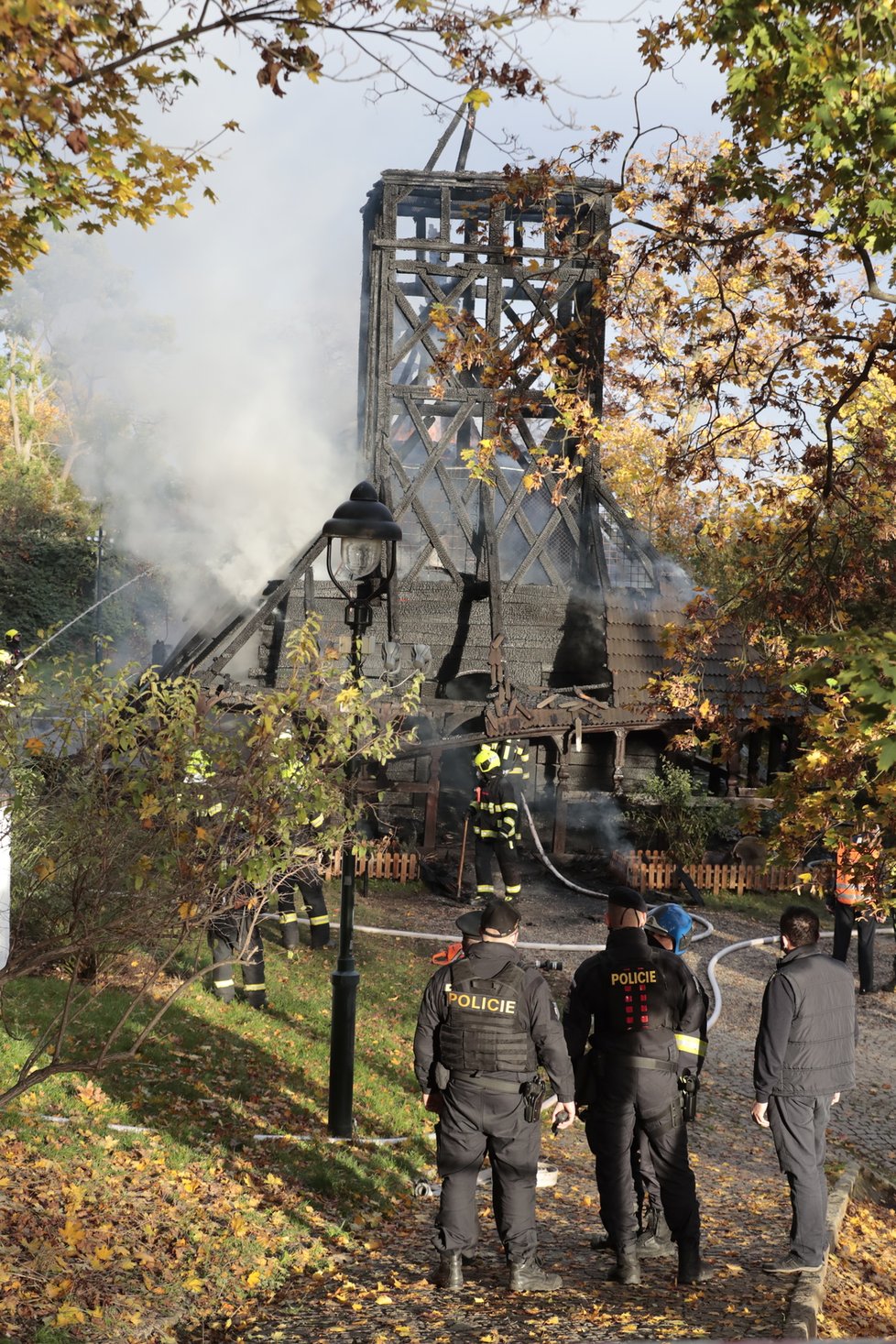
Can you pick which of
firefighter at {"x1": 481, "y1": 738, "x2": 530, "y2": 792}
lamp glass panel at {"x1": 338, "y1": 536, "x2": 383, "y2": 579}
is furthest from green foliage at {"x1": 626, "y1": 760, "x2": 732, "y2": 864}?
lamp glass panel at {"x1": 338, "y1": 536, "x2": 383, "y2": 579}

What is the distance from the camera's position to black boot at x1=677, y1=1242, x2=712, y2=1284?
5609 mm

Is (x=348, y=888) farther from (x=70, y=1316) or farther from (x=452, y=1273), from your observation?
(x=70, y=1316)

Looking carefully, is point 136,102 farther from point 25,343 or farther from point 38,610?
point 25,343

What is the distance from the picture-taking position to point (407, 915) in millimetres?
15820

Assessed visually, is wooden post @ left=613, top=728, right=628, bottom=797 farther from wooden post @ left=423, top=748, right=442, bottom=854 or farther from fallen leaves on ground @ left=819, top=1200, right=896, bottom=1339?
fallen leaves on ground @ left=819, top=1200, right=896, bottom=1339

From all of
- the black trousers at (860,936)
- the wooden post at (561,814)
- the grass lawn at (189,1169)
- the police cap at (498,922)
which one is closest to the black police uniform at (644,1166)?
the police cap at (498,922)

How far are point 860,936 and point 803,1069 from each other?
7.38m

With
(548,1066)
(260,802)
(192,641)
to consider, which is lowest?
(548,1066)

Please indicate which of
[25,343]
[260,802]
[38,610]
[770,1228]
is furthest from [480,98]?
[25,343]

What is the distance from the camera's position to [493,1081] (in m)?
5.40

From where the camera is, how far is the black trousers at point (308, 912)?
11.8 m

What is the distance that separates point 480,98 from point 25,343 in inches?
1827

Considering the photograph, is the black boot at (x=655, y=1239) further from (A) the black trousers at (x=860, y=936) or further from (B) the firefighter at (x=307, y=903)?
(A) the black trousers at (x=860, y=936)

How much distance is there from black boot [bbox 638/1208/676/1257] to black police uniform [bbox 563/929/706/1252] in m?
0.41
